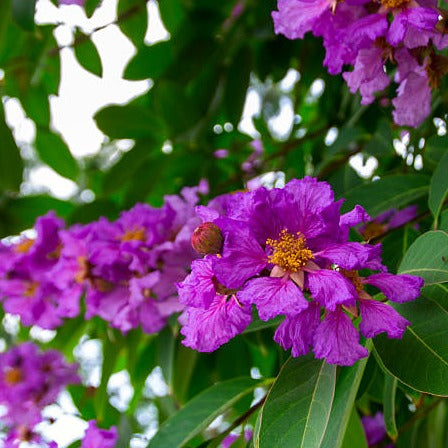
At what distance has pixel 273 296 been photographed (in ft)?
1.99

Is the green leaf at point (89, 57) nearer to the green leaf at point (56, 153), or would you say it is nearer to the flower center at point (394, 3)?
the green leaf at point (56, 153)

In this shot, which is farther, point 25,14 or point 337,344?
point 25,14

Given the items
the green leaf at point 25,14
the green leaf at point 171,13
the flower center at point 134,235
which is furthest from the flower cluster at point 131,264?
the green leaf at point 171,13

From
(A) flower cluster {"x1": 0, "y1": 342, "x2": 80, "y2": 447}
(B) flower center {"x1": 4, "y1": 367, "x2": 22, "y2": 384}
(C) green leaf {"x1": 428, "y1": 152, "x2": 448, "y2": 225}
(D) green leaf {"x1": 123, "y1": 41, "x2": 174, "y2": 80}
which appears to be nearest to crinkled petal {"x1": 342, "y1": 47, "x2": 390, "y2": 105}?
(C) green leaf {"x1": 428, "y1": 152, "x2": 448, "y2": 225}

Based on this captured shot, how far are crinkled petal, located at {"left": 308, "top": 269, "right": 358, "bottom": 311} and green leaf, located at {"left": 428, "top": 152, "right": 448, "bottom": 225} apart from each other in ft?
0.73

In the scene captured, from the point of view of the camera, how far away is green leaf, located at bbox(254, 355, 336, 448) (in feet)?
2.02

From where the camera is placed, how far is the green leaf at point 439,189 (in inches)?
31.1

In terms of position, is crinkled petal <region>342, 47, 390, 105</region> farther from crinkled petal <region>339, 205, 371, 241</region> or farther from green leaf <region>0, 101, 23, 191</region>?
green leaf <region>0, 101, 23, 191</region>

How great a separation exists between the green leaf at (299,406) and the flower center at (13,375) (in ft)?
3.85

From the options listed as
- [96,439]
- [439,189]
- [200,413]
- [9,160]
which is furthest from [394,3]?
[9,160]

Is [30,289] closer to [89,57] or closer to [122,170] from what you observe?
[122,170]

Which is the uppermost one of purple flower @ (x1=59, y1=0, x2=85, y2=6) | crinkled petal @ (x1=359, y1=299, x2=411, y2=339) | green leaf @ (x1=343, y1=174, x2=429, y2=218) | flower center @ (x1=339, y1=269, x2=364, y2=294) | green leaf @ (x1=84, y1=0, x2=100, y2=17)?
purple flower @ (x1=59, y1=0, x2=85, y2=6)

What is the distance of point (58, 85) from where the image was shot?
59.9 inches

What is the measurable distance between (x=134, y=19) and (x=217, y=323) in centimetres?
97
